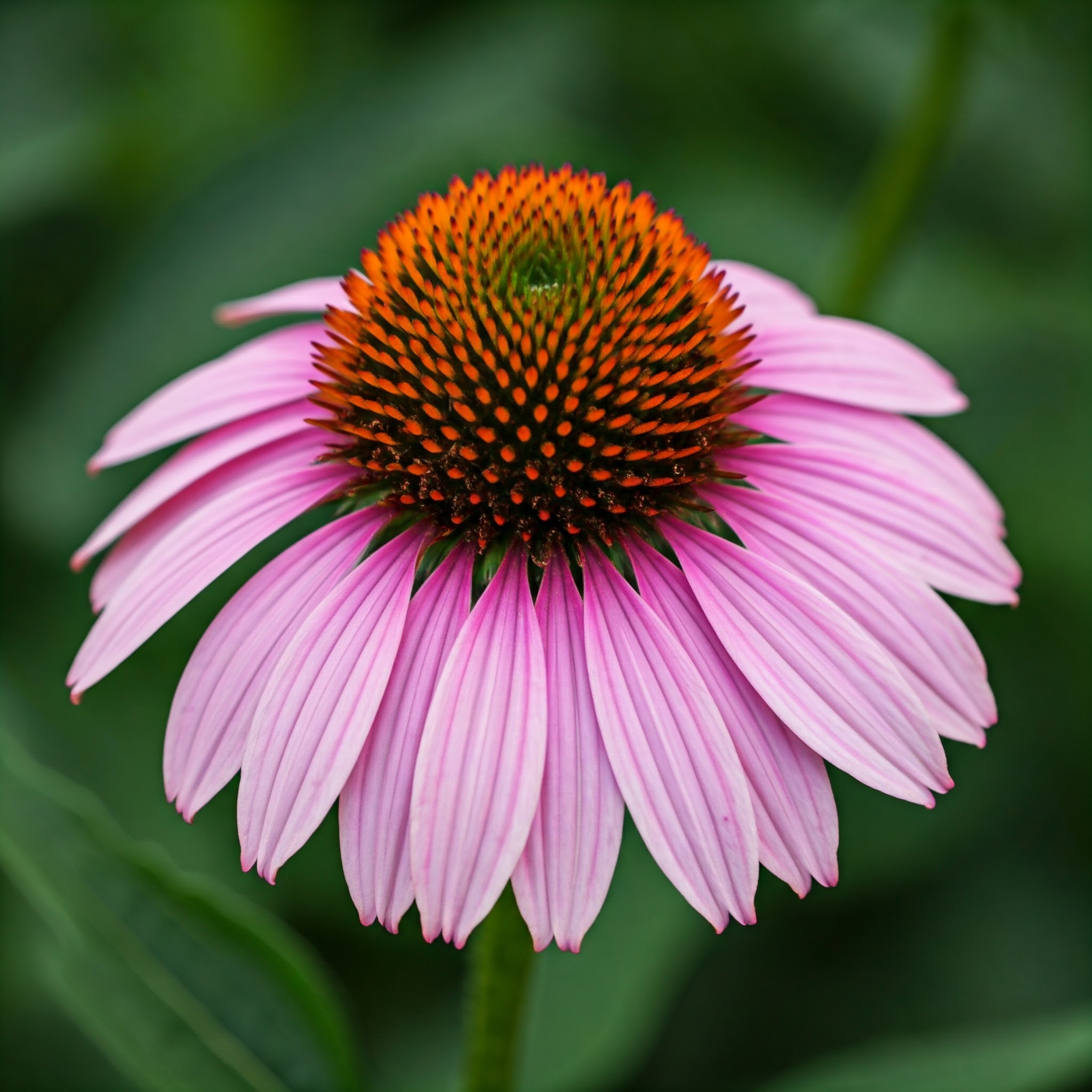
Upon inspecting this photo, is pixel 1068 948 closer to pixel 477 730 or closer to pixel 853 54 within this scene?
pixel 477 730

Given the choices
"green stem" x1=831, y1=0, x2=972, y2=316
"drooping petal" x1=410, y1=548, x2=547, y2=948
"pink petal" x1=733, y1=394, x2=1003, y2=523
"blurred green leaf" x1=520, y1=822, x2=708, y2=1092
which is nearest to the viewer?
"drooping petal" x1=410, y1=548, x2=547, y2=948

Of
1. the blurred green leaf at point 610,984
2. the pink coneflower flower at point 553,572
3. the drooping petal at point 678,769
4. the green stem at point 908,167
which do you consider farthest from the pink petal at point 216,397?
the green stem at point 908,167

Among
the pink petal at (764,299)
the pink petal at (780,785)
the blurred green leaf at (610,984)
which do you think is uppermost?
the pink petal at (764,299)

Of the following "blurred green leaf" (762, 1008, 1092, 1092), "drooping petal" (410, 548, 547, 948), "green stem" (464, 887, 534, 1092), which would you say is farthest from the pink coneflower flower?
"blurred green leaf" (762, 1008, 1092, 1092)

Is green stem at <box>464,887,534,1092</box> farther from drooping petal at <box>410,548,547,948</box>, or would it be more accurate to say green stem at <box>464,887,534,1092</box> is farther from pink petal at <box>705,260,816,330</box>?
pink petal at <box>705,260,816,330</box>

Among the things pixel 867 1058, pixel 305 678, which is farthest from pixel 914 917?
pixel 305 678

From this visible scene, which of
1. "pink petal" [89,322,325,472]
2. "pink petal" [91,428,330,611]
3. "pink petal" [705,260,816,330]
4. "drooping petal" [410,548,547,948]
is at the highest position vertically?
"pink petal" [89,322,325,472]

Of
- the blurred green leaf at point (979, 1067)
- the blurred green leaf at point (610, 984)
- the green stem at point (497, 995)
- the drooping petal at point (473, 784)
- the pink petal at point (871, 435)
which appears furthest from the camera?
the blurred green leaf at point (610, 984)

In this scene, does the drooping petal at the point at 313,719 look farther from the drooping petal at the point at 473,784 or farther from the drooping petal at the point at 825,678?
the drooping petal at the point at 825,678
